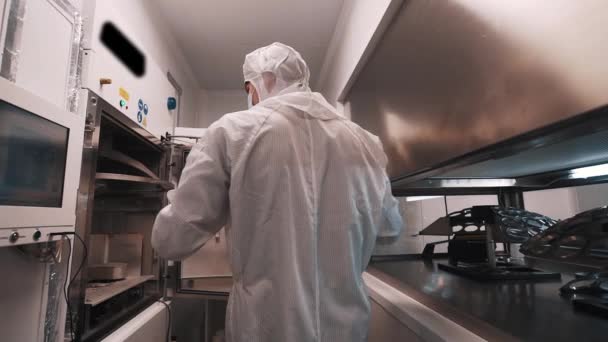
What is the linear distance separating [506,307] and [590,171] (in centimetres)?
64

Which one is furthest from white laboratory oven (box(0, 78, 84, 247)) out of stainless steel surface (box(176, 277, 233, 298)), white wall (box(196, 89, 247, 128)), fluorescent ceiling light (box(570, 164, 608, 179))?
white wall (box(196, 89, 247, 128))

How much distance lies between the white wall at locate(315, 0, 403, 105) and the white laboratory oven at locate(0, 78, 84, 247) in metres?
1.14

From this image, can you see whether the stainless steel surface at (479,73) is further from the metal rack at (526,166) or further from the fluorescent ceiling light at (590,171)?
the fluorescent ceiling light at (590,171)

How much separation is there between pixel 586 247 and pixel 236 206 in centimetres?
79

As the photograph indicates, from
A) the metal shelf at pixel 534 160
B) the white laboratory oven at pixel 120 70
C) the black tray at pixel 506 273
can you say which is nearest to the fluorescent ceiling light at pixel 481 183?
the metal shelf at pixel 534 160

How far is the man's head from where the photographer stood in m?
1.01

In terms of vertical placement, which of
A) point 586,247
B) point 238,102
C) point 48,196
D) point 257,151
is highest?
point 238,102

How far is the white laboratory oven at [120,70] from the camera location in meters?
0.97

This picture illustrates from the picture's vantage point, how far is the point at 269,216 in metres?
0.80

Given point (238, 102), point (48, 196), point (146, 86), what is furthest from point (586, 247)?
point (238, 102)

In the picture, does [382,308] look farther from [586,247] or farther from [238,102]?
[238,102]

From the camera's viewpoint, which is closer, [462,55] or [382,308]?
[462,55]

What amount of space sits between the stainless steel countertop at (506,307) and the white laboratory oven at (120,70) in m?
1.23

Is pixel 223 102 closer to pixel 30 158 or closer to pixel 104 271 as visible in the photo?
pixel 104 271
